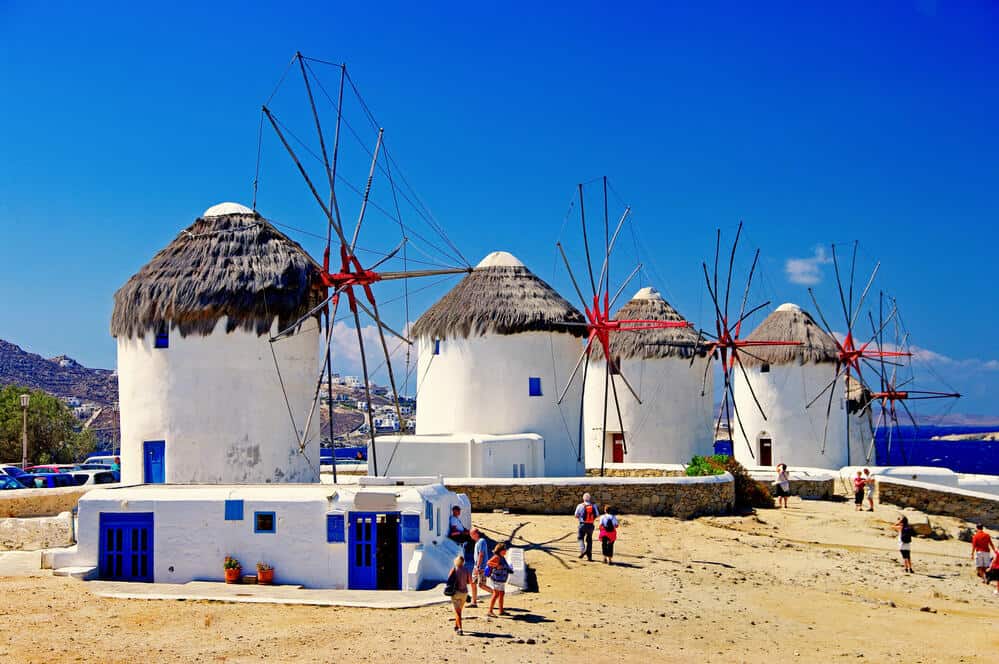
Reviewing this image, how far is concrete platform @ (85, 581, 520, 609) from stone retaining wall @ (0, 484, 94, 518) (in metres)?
6.86

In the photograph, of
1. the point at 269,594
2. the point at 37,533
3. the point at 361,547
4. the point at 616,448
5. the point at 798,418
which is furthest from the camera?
the point at 798,418

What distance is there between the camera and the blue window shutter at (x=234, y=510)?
17.6m

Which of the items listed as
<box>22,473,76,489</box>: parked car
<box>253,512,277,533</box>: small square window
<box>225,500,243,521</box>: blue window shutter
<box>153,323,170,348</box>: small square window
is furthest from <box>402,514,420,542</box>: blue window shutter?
<box>22,473,76,489</box>: parked car

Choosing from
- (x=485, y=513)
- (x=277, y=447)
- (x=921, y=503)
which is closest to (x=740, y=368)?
(x=921, y=503)

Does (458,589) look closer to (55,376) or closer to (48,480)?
(48,480)

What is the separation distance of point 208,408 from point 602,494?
9297mm

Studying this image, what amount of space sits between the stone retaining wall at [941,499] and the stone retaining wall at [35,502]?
69.7 feet

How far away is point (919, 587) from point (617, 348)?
17.4 m

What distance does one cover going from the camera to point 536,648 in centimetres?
1380

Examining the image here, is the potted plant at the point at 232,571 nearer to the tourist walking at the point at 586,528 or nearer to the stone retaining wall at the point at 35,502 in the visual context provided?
the tourist walking at the point at 586,528

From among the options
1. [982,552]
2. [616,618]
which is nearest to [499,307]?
[982,552]

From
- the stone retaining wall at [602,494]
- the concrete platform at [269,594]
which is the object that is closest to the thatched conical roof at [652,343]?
the stone retaining wall at [602,494]

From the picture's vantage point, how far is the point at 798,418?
37938 mm

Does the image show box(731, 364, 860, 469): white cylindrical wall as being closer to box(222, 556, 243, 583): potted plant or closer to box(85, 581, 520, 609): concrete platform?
box(85, 581, 520, 609): concrete platform
